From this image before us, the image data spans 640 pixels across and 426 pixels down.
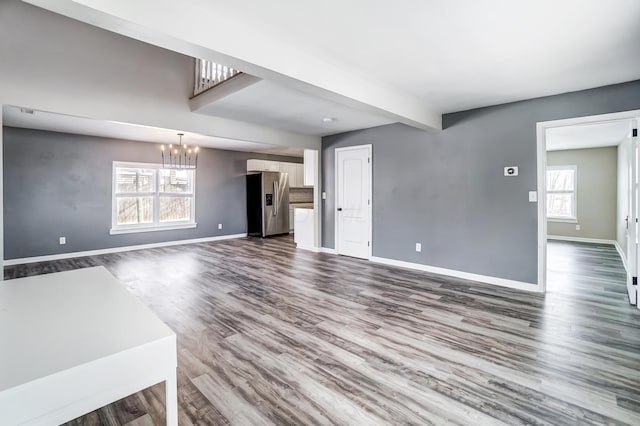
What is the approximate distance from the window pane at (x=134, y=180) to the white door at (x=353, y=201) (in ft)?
14.0

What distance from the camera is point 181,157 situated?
23.4 feet

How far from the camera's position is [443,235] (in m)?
4.48

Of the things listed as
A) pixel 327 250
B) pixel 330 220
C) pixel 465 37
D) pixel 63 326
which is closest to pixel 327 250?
pixel 327 250

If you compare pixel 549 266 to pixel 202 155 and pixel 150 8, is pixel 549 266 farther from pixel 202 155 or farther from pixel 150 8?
pixel 202 155

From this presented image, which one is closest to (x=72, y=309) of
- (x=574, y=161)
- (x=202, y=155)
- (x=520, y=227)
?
(x=520, y=227)

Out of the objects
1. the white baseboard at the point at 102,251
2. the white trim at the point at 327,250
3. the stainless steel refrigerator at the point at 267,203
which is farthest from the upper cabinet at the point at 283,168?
the white trim at the point at 327,250

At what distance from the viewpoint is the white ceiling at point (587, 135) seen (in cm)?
489

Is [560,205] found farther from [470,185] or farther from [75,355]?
[75,355]

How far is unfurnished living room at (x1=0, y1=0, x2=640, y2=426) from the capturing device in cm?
164

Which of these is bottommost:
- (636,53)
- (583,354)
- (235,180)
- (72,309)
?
(583,354)

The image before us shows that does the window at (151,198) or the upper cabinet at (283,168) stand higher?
the upper cabinet at (283,168)

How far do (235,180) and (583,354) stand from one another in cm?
753

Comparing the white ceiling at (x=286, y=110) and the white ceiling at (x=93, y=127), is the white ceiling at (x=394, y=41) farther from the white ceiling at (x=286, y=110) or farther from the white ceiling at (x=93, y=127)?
the white ceiling at (x=93, y=127)

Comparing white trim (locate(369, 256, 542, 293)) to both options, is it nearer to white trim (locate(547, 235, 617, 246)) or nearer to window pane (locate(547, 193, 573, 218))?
white trim (locate(547, 235, 617, 246))
